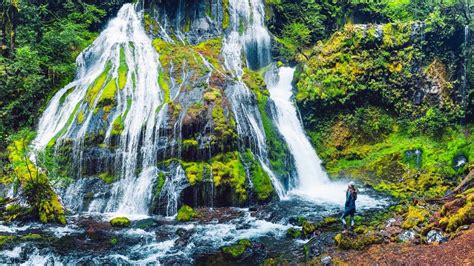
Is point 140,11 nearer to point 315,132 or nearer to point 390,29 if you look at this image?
point 315,132

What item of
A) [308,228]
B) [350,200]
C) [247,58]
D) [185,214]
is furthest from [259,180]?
[247,58]

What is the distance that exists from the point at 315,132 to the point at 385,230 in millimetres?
14012

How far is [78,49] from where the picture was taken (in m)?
27.5

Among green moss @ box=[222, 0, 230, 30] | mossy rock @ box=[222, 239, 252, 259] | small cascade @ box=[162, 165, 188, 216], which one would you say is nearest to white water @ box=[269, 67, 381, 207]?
small cascade @ box=[162, 165, 188, 216]

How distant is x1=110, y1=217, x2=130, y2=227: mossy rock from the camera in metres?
15.3

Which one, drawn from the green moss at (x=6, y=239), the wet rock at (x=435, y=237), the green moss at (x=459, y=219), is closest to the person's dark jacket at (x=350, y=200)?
the wet rock at (x=435, y=237)

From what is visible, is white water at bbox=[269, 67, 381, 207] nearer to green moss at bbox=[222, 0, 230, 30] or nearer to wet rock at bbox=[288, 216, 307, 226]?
wet rock at bbox=[288, 216, 307, 226]

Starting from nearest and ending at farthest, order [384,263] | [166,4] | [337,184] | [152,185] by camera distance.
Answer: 1. [384,263]
2. [152,185]
3. [337,184]
4. [166,4]

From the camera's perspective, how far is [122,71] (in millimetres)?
23531

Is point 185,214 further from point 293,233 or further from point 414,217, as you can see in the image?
point 414,217

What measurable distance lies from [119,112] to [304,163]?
37.7 ft

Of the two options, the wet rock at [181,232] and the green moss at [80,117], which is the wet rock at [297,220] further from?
the green moss at [80,117]

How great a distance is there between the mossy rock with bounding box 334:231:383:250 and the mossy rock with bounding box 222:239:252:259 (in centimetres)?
298

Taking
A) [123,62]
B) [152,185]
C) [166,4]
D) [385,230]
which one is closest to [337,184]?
[385,230]
